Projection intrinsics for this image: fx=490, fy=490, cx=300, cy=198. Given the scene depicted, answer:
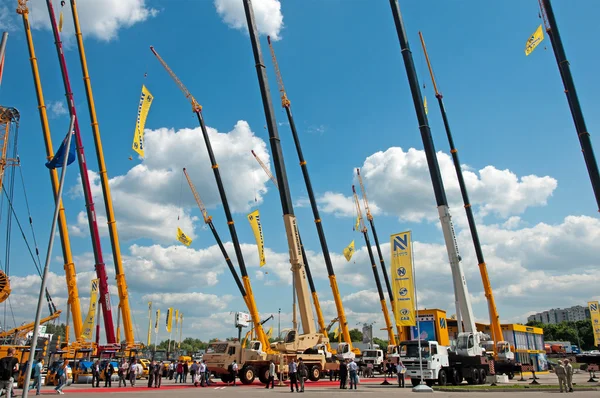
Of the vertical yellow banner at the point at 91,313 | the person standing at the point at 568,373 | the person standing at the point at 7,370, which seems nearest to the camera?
the person standing at the point at 7,370

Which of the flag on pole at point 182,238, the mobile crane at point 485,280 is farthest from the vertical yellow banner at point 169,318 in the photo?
the mobile crane at point 485,280

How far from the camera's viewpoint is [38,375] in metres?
21.2

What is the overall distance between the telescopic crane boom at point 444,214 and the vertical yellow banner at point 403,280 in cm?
362

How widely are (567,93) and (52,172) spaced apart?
37.7 meters

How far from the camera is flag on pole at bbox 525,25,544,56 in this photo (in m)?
30.4

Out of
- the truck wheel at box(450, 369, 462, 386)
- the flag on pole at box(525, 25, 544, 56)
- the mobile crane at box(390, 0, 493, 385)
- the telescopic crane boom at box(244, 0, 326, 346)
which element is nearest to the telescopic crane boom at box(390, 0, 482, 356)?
the mobile crane at box(390, 0, 493, 385)

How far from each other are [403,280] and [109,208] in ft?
86.6

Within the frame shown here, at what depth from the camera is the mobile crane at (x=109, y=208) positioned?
38.7m

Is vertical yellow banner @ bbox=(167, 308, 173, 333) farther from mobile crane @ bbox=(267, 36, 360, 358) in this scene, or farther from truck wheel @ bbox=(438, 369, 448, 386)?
truck wheel @ bbox=(438, 369, 448, 386)

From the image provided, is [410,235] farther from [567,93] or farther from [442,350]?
[567,93]

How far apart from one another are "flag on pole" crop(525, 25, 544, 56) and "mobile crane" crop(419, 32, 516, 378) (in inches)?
497

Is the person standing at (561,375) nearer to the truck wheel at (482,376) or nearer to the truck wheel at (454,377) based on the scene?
the truck wheel at (454,377)

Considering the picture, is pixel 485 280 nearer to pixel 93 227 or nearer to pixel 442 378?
pixel 442 378

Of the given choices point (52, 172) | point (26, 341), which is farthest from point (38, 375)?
point (26, 341)
